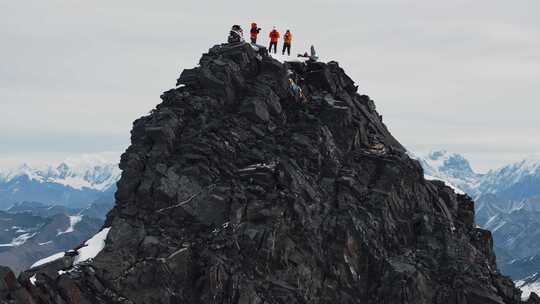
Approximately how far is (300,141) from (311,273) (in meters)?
13.2

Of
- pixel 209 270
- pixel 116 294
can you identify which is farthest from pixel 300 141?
pixel 116 294

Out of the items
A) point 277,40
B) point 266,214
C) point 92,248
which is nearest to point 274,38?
point 277,40

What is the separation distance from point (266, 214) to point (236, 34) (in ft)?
84.3

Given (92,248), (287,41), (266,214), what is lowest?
(92,248)

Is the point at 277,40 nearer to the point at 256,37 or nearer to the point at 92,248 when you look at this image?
the point at 256,37

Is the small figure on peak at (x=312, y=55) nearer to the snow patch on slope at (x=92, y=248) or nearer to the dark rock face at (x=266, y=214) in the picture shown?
the dark rock face at (x=266, y=214)

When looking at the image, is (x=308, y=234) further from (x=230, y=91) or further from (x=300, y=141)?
(x=230, y=91)

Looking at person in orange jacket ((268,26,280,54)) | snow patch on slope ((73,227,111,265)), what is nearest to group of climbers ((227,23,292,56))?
person in orange jacket ((268,26,280,54))

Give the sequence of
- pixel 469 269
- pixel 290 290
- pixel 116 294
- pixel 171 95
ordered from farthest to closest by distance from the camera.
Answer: pixel 171 95
pixel 469 269
pixel 290 290
pixel 116 294

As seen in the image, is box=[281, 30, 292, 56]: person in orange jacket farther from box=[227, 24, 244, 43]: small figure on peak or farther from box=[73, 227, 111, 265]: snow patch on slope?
box=[73, 227, 111, 265]: snow patch on slope

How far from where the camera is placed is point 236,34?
7925 centimetres

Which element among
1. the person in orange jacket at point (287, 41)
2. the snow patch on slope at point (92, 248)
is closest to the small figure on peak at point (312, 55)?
the person in orange jacket at point (287, 41)

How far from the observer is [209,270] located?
57688mm

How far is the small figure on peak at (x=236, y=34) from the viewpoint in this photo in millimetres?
78875
